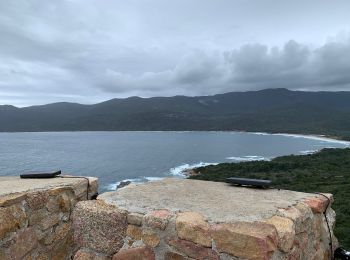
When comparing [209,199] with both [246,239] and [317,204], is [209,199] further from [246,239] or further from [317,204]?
[317,204]

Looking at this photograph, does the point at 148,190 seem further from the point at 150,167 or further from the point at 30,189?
the point at 150,167

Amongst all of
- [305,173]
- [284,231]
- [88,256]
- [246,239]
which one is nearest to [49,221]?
[88,256]

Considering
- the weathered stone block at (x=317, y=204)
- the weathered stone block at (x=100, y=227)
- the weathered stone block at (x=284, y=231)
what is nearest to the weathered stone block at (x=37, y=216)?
the weathered stone block at (x=100, y=227)

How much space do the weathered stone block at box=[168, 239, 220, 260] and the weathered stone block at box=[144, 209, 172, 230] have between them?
16 centimetres

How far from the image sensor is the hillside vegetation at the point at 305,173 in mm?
37812

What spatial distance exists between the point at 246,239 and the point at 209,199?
3.23 ft

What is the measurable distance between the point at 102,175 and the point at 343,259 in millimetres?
51909

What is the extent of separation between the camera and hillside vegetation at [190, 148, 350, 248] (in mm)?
37812

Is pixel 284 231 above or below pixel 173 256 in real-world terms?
above

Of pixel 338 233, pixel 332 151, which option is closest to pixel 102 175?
pixel 338 233

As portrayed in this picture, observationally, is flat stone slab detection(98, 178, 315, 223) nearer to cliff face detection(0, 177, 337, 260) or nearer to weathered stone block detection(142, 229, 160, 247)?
cliff face detection(0, 177, 337, 260)

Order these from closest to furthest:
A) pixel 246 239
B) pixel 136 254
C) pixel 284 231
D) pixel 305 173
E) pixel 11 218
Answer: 1. pixel 246 239
2. pixel 284 231
3. pixel 136 254
4. pixel 11 218
5. pixel 305 173

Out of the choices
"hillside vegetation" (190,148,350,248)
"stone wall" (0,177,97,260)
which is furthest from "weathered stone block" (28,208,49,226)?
"hillside vegetation" (190,148,350,248)

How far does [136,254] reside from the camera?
322 centimetres
